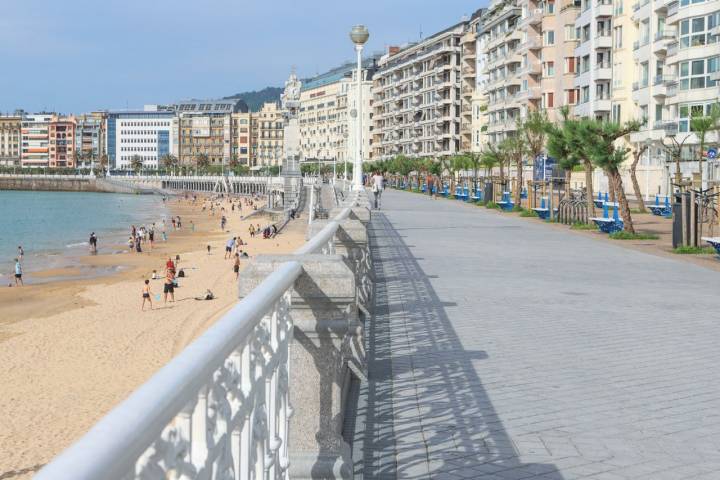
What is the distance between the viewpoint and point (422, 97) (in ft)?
448

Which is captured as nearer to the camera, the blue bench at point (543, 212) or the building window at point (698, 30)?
the blue bench at point (543, 212)

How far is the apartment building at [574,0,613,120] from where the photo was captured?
221ft

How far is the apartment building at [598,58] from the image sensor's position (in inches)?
2655

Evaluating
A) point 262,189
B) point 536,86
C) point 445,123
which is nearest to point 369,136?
point 262,189

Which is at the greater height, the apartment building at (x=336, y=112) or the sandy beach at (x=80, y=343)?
the apartment building at (x=336, y=112)

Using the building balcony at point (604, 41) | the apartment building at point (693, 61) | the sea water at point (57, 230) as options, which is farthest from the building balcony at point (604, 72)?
the sea water at point (57, 230)

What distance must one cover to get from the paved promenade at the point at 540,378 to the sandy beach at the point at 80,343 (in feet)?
24.1

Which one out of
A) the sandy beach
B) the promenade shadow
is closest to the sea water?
the sandy beach

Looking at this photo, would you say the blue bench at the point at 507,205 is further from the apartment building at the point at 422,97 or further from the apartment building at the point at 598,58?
the apartment building at the point at 422,97

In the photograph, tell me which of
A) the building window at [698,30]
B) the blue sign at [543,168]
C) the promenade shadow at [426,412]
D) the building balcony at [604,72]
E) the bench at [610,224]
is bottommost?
the promenade shadow at [426,412]

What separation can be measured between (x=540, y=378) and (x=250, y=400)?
4803 millimetres

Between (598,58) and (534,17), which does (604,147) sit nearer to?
(598,58)

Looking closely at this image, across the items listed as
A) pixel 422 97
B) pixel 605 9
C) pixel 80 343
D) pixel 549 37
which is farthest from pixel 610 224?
pixel 422 97

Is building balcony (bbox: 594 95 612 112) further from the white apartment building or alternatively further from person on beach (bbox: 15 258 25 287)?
person on beach (bbox: 15 258 25 287)
